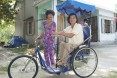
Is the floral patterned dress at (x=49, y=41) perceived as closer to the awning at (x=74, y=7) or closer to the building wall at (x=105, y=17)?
the awning at (x=74, y=7)

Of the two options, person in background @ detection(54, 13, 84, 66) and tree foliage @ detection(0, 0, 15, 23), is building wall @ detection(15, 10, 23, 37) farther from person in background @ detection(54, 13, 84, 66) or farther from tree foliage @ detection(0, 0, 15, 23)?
person in background @ detection(54, 13, 84, 66)

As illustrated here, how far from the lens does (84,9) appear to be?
9.51m

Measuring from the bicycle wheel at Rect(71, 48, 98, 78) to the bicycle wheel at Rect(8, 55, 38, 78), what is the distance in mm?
921

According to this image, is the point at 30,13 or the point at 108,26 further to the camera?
the point at 108,26

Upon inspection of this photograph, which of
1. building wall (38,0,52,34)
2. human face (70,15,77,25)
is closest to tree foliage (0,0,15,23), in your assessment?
building wall (38,0,52,34)

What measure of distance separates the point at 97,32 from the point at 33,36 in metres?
4.65

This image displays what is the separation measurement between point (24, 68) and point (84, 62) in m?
1.60

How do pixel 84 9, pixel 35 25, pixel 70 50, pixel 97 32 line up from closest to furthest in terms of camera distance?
pixel 70 50 → pixel 84 9 → pixel 35 25 → pixel 97 32

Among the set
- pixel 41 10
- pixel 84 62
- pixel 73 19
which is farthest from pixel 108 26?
pixel 73 19

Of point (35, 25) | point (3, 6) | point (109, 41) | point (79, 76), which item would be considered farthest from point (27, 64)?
point (3, 6)

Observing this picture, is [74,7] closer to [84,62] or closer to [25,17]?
[84,62]

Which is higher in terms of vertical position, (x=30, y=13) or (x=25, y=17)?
(x=30, y=13)

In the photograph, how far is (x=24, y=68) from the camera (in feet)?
17.5

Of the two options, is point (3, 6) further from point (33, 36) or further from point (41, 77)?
point (41, 77)
